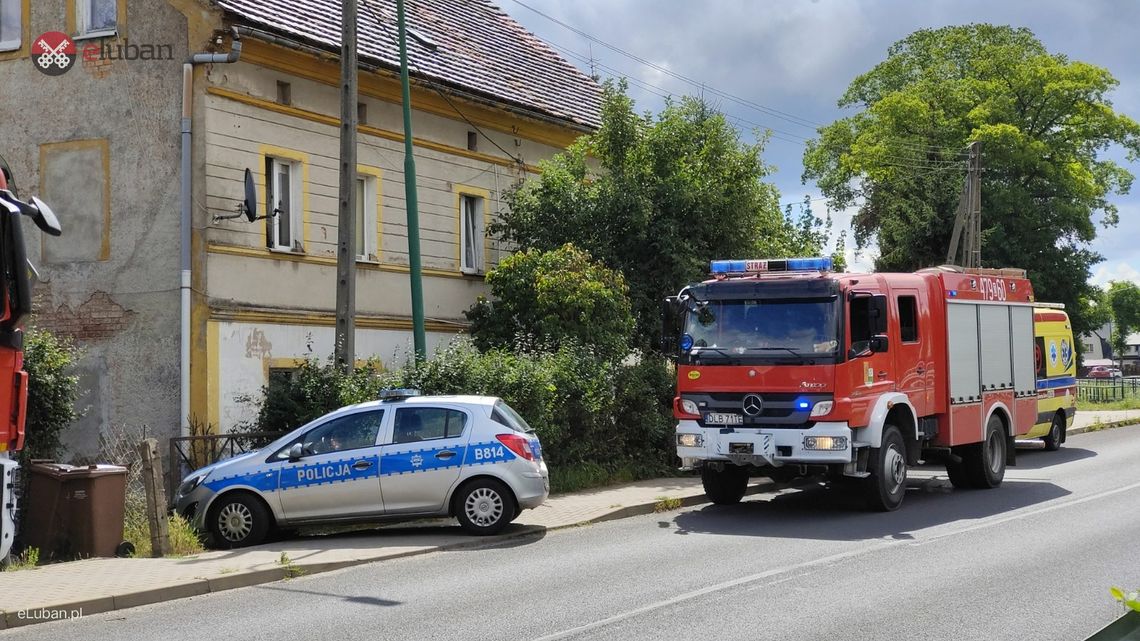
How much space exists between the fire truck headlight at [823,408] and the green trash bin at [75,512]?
7352mm

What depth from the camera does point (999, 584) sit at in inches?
352

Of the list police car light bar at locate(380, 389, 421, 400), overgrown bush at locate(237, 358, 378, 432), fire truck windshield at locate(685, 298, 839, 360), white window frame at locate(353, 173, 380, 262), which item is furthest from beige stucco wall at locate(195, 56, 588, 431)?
fire truck windshield at locate(685, 298, 839, 360)

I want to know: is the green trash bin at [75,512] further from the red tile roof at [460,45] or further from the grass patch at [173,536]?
the red tile roof at [460,45]

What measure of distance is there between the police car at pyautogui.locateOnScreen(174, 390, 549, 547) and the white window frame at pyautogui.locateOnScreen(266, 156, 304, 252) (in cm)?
643

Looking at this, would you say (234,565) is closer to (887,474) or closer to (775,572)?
(775,572)

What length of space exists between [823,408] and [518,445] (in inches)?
133

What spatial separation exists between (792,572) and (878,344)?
14.0ft

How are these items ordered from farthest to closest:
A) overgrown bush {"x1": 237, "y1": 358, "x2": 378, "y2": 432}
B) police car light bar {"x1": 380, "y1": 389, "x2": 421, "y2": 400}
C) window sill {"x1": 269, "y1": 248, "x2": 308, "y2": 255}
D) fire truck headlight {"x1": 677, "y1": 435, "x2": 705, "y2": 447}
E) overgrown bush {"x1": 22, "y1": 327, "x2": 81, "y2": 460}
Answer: window sill {"x1": 269, "y1": 248, "x2": 308, "y2": 255}
overgrown bush {"x1": 237, "y1": 358, "x2": 378, "y2": 432}
fire truck headlight {"x1": 677, "y1": 435, "x2": 705, "y2": 447}
overgrown bush {"x1": 22, "y1": 327, "x2": 81, "y2": 460}
police car light bar {"x1": 380, "y1": 389, "x2": 421, "y2": 400}

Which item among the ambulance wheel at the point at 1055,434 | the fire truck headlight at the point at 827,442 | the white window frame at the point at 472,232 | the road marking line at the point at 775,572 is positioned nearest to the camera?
the road marking line at the point at 775,572

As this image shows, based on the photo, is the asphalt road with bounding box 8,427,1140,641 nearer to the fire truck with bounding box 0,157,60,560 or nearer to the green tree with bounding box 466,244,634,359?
the fire truck with bounding box 0,157,60,560

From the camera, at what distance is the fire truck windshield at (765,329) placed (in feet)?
43.1

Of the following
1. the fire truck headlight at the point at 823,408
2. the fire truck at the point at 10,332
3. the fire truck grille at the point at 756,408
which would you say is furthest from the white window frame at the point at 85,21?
the fire truck headlight at the point at 823,408

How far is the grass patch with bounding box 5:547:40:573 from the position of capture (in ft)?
35.1

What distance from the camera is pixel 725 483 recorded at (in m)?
14.7
